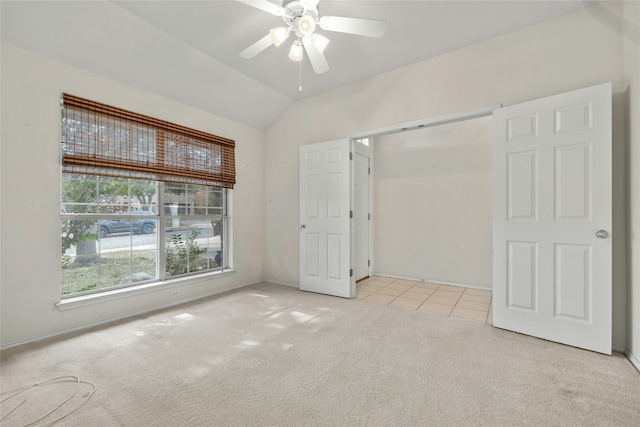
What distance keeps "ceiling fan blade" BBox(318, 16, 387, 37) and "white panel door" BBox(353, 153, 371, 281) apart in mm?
2611

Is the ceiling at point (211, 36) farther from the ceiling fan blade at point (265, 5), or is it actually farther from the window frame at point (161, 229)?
the window frame at point (161, 229)

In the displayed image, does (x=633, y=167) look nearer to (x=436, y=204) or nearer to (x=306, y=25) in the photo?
(x=436, y=204)

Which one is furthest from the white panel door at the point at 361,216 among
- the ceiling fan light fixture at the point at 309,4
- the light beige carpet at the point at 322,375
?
the ceiling fan light fixture at the point at 309,4

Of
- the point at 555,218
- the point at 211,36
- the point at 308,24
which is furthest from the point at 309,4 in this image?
the point at 555,218

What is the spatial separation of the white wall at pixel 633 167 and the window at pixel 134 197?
4.24 meters

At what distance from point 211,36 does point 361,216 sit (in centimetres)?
330

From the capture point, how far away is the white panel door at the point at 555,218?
7.20 ft

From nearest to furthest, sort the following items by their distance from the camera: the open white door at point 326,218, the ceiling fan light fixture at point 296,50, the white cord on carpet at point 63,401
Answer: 1. the white cord on carpet at point 63,401
2. the ceiling fan light fixture at point 296,50
3. the open white door at point 326,218

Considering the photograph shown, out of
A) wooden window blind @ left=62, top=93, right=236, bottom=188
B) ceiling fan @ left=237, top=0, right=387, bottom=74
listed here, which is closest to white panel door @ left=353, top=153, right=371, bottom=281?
wooden window blind @ left=62, top=93, right=236, bottom=188

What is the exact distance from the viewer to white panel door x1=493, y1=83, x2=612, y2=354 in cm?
219

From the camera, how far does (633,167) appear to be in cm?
208

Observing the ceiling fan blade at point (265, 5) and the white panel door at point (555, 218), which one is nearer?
the ceiling fan blade at point (265, 5)

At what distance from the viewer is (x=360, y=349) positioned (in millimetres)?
2281

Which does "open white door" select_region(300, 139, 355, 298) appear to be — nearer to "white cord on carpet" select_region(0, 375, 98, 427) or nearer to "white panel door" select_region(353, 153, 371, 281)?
"white panel door" select_region(353, 153, 371, 281)
